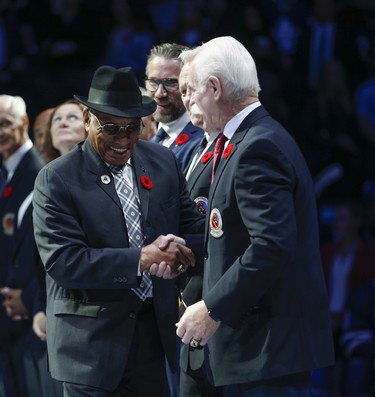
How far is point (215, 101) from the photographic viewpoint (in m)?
3.37

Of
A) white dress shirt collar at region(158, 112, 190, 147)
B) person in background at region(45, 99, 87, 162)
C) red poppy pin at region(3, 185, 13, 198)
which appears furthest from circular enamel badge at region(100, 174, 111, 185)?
red poppy pin at region(3, 185, 13, 198)

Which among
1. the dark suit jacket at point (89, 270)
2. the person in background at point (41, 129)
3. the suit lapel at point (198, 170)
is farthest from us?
the person in background at point (41, 129)

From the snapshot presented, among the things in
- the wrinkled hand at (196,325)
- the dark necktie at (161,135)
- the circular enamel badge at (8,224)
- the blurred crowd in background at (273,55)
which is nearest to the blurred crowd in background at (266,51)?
the blurred crowd in background at (273,55)

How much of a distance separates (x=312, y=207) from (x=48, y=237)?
883 millimetres

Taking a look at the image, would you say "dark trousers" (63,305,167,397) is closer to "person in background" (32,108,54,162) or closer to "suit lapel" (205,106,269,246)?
"suit lapel" (205,106,269,246)

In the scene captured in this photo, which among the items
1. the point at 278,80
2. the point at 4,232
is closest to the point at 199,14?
the point at 278,80

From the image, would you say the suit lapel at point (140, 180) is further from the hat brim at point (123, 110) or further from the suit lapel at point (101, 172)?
the hat brim at point (123, 110)

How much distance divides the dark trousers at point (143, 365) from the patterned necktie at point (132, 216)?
85 mm

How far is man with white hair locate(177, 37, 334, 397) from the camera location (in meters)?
3.15

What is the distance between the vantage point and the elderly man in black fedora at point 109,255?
138 inches

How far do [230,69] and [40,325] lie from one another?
205 cm

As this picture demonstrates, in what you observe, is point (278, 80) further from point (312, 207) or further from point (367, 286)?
point (312, 207)

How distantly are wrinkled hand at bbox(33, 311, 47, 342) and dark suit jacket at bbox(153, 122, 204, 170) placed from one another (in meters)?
1.04

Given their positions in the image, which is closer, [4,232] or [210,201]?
[210,201]
